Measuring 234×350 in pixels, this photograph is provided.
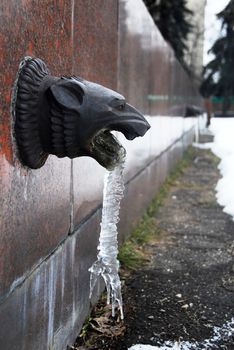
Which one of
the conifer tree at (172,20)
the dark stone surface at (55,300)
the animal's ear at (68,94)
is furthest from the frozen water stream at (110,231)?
the conifer tree at (172,20)

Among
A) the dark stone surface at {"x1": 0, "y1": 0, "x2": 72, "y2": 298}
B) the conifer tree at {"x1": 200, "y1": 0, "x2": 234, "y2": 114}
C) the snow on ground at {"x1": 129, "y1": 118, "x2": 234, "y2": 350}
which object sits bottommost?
the conifer tree at {"x1": 200, "y1": 0, "x2": 234, "y2": 114}

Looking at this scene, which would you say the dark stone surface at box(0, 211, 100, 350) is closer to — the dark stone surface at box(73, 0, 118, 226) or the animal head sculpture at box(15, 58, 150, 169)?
the dark stone surface at box(73, 0, 118, 226)

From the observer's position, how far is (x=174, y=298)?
139 inches

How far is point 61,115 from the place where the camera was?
1921mm

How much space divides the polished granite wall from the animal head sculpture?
0.19 feet

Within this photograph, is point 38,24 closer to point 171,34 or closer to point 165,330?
point 165,330

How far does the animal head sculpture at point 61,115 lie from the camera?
1906 mm

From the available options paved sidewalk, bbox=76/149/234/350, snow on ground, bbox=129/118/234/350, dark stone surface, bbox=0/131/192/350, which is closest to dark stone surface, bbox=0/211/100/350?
dark stone surface, bbox=0/131/192/350

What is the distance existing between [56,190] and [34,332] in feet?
1.96

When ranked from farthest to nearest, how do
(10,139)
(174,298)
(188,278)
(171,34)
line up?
(171,34) → (188,278) → (174,298) → (10,139)

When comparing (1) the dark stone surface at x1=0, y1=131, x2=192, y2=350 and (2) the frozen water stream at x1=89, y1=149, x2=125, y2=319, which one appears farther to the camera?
(2) the frozen water stream at x1=89, y1=149, x2=125, y2=319

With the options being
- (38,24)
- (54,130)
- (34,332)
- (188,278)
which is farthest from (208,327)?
(38,24)

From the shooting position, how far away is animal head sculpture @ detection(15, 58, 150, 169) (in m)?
1.91

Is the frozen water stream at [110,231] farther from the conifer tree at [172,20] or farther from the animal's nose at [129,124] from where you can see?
the conifer tree at [172,20]
